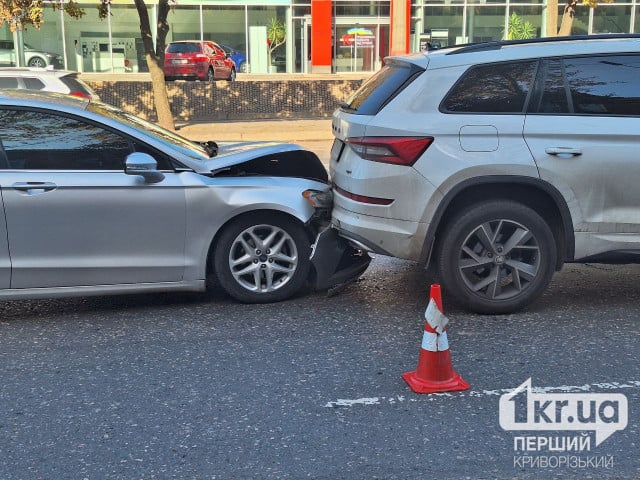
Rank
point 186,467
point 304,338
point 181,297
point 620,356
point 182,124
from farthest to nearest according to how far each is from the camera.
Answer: point 182,124
point 181,297
point 304,338
point 620,356
point 186,467

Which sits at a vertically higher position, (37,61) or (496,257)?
(37,61)

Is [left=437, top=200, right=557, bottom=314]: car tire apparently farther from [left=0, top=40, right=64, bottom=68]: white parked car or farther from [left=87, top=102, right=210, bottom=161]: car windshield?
[left=0, top=40, right=64, bottom=68]: white parked car

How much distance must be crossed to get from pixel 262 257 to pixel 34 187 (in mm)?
1633

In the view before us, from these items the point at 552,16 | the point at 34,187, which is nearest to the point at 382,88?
the point at 34,187

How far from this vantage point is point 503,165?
4.92 m

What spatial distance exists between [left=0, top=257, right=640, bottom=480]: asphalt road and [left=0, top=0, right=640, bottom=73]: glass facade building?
26369mm

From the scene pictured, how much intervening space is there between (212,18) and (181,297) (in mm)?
26755

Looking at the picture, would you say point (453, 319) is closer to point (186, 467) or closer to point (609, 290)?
point (609, 290)

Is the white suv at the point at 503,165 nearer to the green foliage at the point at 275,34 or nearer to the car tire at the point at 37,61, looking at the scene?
the green foliage at the point at 275,34

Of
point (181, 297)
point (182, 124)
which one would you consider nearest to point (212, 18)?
point (182, 124)

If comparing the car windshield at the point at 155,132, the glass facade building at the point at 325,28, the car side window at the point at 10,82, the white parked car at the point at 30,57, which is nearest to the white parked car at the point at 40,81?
the car side window at the point at 10,82

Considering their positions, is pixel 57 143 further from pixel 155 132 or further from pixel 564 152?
pixel 564 152

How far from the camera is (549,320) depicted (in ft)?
16.9

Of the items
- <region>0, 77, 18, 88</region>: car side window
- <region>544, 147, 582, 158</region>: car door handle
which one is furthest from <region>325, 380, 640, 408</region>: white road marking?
<region>0, 77, 18, 88</region>: car side window
